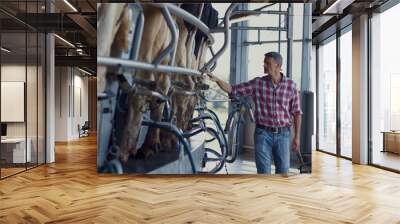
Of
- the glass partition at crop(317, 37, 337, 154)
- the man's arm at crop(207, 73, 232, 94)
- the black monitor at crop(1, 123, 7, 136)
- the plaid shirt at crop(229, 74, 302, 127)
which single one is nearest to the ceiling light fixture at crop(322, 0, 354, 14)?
the plaid shirt at crop(229, 74, 302, 127)

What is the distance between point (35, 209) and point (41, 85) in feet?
13.6

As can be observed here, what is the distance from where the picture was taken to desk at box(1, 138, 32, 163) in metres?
6.29

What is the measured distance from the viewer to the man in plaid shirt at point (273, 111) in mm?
6137

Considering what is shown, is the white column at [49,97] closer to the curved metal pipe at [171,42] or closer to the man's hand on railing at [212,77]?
the curved metal pipe at [171,42]

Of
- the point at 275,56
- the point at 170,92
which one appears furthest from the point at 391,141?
the point at 170,92

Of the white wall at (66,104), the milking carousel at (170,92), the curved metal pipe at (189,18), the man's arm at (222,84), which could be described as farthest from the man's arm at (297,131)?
the white wall at (66,104)

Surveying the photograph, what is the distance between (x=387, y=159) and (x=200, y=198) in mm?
4681

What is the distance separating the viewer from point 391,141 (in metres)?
7.40

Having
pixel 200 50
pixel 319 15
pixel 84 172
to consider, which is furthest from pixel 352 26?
pixel 84 172

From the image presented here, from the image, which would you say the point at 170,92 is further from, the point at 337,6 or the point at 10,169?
the point at 337,6

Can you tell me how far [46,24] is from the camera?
295 inches

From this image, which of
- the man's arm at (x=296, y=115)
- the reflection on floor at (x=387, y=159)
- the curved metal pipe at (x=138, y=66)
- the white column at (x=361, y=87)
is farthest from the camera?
the white column at (x=361, y=87)

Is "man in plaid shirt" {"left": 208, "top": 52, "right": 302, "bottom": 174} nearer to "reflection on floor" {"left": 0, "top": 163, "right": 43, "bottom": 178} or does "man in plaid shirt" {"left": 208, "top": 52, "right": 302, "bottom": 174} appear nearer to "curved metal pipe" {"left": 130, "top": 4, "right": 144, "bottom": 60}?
"curved metal pipe" {"left": 130, "top": 4, "right": 144, "bottom": 60}

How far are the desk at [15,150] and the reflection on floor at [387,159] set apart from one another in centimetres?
687
